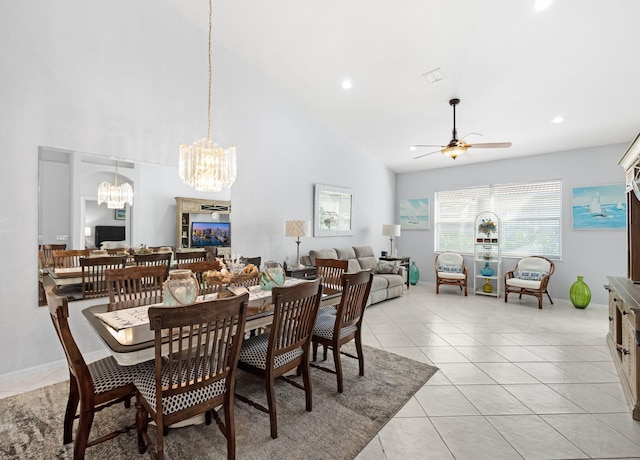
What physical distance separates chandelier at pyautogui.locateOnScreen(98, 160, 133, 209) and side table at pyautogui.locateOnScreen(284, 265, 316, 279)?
2.24m

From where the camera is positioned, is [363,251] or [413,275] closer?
[363,251]

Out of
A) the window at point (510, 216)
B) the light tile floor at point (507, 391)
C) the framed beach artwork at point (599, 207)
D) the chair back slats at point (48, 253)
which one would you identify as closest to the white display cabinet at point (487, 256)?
the window at point (510, 216)

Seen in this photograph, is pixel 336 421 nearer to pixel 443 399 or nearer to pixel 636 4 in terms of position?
pixel 443 399

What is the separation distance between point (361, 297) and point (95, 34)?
3687 millimetres

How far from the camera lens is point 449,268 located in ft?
21.7

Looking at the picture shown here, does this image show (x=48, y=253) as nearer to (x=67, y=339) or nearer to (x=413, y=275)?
(x=67, y=339)

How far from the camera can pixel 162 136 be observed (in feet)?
12.0

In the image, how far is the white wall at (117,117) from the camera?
8.96 ft

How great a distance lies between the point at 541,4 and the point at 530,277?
4477mm

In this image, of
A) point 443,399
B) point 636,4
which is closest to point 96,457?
point 443,399

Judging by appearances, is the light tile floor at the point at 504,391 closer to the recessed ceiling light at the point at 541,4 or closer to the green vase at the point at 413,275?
the green vase at the point at 413,275

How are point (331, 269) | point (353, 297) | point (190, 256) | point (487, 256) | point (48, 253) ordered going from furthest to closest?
point (487, 256) < point (190, 256) < point (331, 269) < point (48, 253) < point (353, 297)

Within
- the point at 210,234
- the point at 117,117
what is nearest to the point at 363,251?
the point at 210,234

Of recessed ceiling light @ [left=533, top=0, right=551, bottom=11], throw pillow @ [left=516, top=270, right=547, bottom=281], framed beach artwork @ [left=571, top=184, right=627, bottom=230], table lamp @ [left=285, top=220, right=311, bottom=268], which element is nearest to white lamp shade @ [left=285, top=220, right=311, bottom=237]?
table lamp @ [left=285, top=220, right=311, bottom=268]
